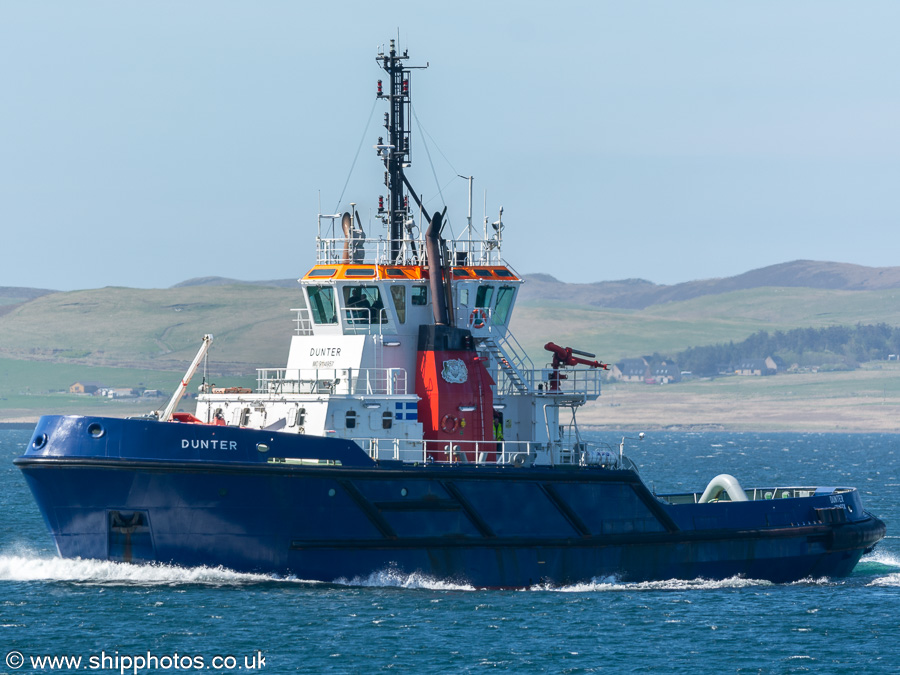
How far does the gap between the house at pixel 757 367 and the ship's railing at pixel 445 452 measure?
6626 inches

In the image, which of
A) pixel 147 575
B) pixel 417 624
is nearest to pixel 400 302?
pixel 417 624

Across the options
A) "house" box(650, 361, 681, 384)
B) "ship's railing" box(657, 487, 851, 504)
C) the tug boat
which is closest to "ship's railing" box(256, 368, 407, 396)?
the tug boat

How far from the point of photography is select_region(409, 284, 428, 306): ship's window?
950 inches

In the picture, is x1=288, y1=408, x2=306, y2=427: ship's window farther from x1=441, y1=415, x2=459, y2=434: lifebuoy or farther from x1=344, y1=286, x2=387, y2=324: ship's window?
x1=441, y1=415, x2=459, y2=434: lifebuoy

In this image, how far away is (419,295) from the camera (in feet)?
79.5

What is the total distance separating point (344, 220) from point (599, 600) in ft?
26.7

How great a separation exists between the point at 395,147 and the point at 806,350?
17737cm

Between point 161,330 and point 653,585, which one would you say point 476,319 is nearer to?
point 653,585

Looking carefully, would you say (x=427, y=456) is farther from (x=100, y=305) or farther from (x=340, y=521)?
(x=100, y=305)

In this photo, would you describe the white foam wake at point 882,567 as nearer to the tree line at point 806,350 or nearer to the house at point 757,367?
the house at point 757,367

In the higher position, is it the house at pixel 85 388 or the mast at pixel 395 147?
the mast at pixel 395 147

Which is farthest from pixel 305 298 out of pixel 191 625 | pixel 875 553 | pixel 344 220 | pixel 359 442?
pixel 875 553

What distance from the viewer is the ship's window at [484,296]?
81.5ft

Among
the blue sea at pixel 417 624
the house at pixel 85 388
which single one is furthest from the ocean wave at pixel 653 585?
the house at pixel 85 388
